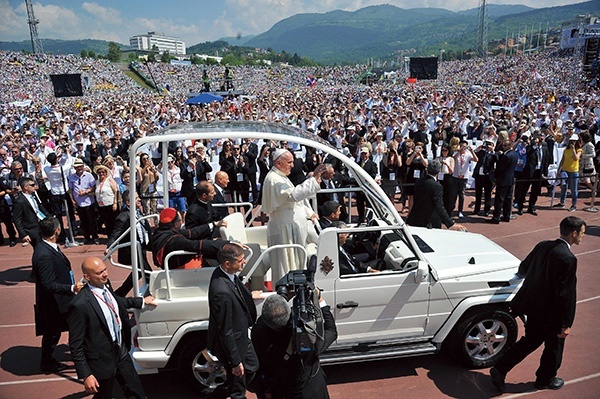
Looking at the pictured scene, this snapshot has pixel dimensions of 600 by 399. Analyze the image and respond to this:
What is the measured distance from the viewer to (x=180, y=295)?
15.3ft

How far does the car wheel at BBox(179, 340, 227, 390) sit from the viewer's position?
468 cm

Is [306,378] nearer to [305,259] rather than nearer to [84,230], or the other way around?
[305,259]

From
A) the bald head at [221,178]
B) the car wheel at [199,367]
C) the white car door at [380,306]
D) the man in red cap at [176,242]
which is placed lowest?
the car wheel at [199,367]

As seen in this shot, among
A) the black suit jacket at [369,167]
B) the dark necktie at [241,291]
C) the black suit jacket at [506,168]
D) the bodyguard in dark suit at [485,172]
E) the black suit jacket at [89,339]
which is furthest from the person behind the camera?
the bodyguard in dark suit at [485,172]

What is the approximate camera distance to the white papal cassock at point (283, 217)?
4875 mm

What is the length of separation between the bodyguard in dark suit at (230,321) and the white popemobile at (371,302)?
55 cm

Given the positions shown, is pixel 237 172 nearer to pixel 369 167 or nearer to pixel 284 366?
pixel 369 167

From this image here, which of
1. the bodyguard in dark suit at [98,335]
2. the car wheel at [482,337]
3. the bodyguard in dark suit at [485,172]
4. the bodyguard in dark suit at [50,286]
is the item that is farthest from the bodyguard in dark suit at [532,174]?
the bodyguard in dark suit at [50,286]

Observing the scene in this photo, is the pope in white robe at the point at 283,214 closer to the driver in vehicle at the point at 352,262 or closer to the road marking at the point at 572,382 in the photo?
the driver in vehicle at the point at 352,262

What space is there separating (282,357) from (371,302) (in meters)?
1.83

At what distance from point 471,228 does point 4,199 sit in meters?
10.5

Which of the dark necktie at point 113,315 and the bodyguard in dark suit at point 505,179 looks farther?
the bodyguard in dark suit at point 505,179

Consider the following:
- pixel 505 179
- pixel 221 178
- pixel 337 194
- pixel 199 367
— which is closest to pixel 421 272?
pixel 199 367

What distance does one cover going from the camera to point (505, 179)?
10.2 meters
